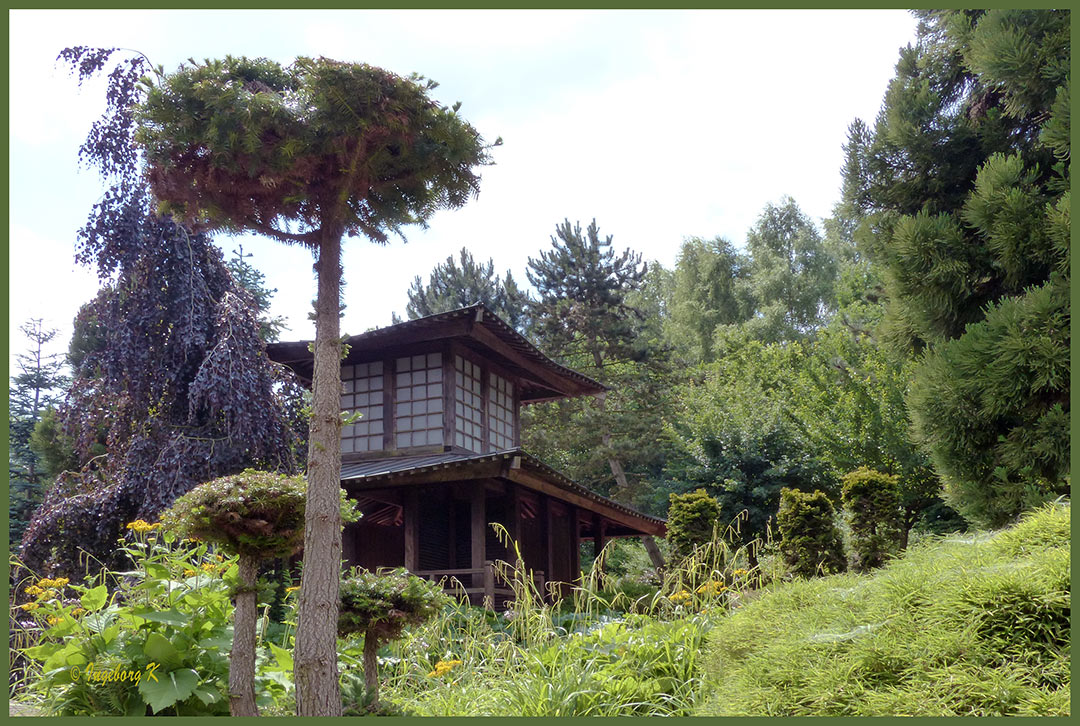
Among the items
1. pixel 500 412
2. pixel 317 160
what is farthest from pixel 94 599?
pixel 500 412

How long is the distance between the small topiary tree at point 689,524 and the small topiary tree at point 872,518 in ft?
9.04

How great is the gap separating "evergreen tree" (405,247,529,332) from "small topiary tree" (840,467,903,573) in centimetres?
1878

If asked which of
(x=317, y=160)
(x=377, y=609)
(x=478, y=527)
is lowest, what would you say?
(x=377, y=609)

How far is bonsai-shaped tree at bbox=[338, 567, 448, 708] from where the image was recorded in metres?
5.00

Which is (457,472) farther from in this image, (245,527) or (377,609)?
(245,527)

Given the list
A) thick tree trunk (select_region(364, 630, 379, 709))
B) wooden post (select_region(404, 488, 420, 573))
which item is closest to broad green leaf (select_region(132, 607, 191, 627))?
thick tree trunk (select_region(364, 630, 379, 709))

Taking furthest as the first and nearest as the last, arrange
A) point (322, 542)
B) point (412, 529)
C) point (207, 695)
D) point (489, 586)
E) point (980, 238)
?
point (412, 529)
point (489, 586)
point (980, 238)
point (207, 695)
point (322, 542)

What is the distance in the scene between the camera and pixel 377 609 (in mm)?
5020

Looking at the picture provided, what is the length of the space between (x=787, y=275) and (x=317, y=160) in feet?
81.8

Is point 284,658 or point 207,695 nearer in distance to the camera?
point 207,695

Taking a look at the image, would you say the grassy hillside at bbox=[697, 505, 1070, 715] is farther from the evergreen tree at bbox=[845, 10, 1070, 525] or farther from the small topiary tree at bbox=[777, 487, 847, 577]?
the small topiary tree at bbox=[777, 487, 847, 577]

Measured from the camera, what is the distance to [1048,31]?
281 inches

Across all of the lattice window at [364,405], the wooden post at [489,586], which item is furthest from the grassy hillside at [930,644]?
the lattice window at [364,405]

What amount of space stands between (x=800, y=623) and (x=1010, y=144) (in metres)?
5.87
